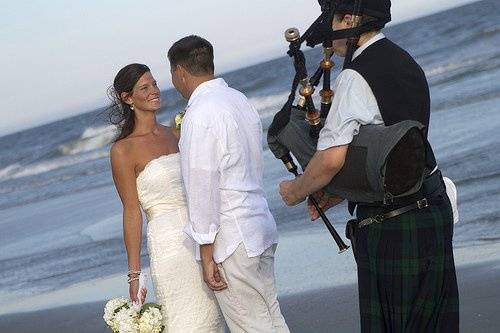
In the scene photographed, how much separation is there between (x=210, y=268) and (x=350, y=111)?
3.43 feet

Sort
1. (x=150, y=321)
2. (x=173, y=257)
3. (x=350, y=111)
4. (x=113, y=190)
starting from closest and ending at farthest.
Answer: (x=350, y=111)
(x=150, y=321)
(x=173, y=257)
(x=113, y=190)

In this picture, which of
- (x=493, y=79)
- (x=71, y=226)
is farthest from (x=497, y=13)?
(x=71, y=226)

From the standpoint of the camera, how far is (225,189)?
3961 mm

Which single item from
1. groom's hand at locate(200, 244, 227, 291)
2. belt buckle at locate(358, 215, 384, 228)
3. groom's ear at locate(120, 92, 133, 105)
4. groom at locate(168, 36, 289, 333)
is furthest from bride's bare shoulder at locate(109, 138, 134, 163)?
belt buckle at locate(358, 215, 384, 228)

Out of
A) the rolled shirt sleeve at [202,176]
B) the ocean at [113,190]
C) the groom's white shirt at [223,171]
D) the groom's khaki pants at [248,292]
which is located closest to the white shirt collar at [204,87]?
the groom's white shirt at [223,171]

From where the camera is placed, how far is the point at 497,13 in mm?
34438

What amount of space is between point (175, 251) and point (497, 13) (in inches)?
1250

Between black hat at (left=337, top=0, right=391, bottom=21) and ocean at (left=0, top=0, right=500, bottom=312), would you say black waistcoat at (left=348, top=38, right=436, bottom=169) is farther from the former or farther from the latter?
ocean at (left=0, top=0, right=500, bottom=312)

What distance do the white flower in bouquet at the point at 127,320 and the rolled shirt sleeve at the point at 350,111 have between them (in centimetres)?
157

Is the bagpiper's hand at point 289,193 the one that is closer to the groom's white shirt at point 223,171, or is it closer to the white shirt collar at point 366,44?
the groom's white shirt at point 223,171

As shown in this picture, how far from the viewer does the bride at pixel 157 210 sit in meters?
4.55

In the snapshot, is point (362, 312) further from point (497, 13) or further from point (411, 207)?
point (497, 13)

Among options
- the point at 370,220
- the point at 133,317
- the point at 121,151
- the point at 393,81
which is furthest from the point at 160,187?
the point at 393,81

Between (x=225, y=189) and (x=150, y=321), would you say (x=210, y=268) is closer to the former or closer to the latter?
(x=225, y=189)
